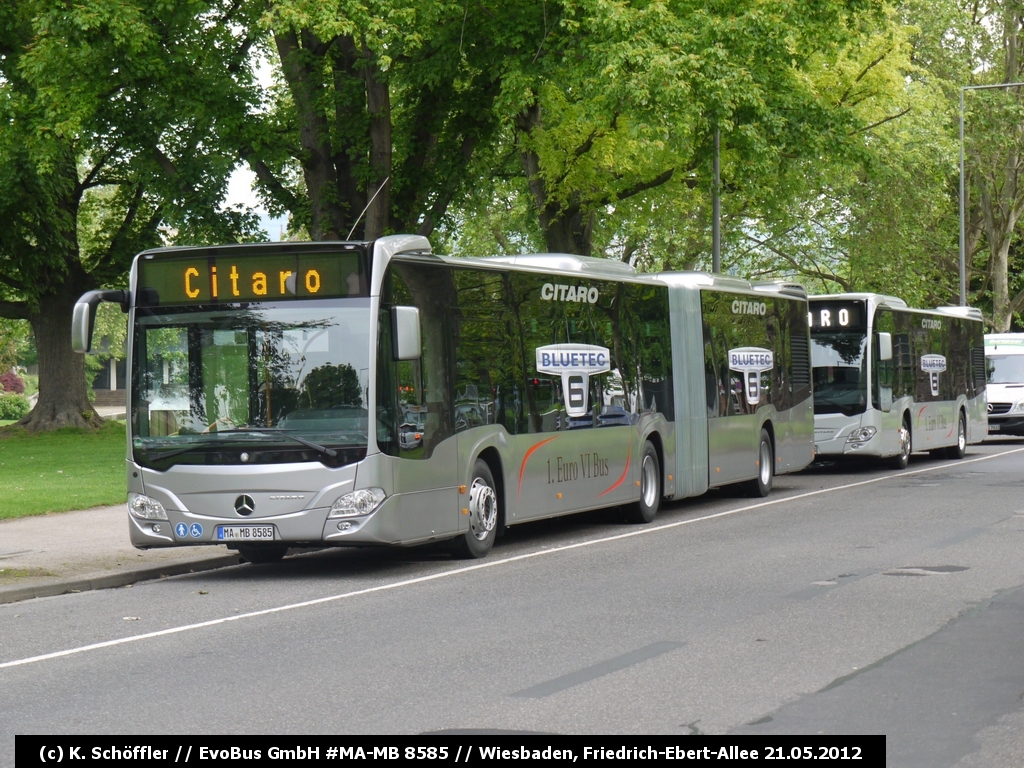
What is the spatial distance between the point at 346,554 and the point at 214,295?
3.62 metres

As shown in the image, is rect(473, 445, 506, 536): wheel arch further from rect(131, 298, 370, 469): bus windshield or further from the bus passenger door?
rect(131, 298, 370, 469): bus windshield

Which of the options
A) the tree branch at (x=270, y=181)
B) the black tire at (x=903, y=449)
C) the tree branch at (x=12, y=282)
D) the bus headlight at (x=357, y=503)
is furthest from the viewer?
the tree branch at (x=12, y=282)

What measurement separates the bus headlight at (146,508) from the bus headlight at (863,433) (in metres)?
15.8

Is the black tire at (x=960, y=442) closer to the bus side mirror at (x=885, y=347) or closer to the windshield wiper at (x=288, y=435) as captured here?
the bus side mirror at (x=885, y=347)

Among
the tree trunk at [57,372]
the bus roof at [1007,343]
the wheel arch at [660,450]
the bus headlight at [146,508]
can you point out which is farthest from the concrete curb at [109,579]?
the bus roof at [1007,343]

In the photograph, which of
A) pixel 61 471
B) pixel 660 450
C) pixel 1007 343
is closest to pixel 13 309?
pixel 61 471

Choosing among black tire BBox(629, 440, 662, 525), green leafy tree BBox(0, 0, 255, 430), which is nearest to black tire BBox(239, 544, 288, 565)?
black tire BBox(629, 440, 662, 525)

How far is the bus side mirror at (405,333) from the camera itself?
41.4 ft

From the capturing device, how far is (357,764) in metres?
6.00

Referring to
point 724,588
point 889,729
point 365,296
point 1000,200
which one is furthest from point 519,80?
point 1000,200

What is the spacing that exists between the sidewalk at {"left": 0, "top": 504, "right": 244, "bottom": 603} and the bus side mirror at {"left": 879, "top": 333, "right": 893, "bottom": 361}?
1401 cm

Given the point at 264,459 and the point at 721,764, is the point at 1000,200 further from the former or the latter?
the point at 721,764

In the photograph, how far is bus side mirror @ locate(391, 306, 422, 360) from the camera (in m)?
12.6

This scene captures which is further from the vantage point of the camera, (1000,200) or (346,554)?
(1000,200)
